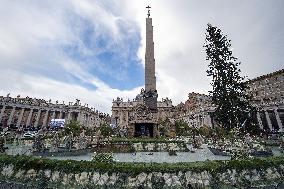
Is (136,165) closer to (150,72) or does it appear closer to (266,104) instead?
(150,72)

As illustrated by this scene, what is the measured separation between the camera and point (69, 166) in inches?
419

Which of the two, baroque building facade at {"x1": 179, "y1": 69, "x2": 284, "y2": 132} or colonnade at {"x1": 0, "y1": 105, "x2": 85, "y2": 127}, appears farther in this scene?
colonnade at {"x1": 0, "y1": 105, "x2": 85, "y2": 127}

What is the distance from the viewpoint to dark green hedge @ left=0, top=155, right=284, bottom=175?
10.3m

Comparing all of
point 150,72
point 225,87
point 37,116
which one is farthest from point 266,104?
point 37,116

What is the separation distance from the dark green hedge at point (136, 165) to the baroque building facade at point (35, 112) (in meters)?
47.7

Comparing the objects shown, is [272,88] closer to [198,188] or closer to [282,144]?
[282,144]

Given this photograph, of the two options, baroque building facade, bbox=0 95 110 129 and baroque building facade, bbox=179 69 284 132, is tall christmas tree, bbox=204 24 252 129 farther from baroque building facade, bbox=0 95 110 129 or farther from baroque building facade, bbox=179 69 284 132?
baroque building facade, bbox=0 95 110 129

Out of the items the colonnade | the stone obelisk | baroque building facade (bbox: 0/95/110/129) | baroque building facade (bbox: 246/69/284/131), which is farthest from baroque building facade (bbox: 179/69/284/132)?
the colonnade

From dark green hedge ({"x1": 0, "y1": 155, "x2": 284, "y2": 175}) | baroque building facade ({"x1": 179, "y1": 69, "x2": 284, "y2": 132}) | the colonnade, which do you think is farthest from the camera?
the colonnade

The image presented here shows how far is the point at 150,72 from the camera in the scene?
113 ft

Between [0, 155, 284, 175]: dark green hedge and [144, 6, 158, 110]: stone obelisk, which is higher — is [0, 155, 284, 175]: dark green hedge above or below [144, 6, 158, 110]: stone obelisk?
below

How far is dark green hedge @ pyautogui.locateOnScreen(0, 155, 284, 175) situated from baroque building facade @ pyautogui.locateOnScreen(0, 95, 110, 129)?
1878 inches

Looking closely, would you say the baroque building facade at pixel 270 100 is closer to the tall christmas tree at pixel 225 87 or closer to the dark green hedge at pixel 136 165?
the tall christmas tree at pixel 225 87

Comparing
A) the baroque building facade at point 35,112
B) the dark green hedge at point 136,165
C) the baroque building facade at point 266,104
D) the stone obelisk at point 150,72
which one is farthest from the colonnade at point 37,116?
the dark green hedge at point 136,165
